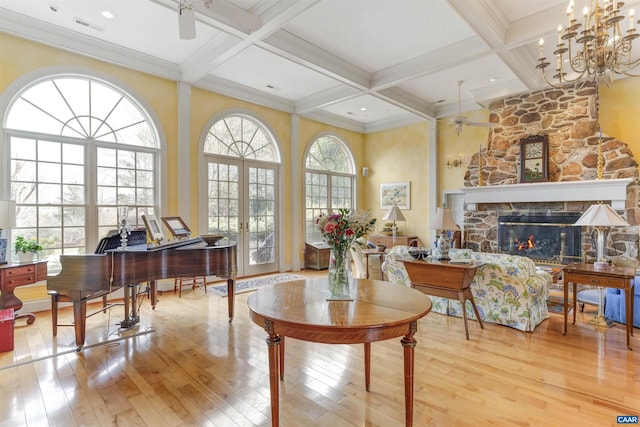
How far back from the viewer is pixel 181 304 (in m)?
4.50

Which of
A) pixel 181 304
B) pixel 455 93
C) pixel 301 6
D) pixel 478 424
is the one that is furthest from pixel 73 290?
pixel 455 93

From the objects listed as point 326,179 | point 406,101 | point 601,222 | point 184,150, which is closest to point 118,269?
point 184,150

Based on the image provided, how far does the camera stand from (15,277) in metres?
3.38

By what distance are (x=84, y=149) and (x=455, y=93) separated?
20.6 ft

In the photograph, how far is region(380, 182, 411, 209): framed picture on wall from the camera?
7992mm

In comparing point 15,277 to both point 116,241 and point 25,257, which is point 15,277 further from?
point 116,241

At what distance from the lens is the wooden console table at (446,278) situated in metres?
3.28

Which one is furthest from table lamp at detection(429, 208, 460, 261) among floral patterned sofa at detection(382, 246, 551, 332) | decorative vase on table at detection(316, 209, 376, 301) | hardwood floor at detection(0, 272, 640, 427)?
decorative vase on table at detection(316, 209, 376, 301)

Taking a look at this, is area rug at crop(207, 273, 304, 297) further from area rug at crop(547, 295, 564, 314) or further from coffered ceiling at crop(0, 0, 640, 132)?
area rug at crop(547, 295, 564, 314)

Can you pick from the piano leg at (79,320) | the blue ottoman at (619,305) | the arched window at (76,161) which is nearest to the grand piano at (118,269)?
the piano leg at (79,320)

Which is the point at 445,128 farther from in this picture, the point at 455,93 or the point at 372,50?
the point at 372,50

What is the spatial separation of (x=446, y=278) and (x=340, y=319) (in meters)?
2.09

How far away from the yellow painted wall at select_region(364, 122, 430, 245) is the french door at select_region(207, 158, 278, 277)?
9.78ft

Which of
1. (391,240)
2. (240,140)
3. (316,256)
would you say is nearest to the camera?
(240,140)
